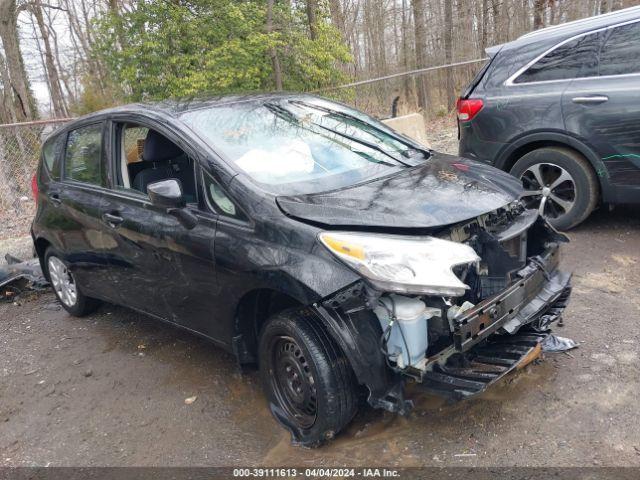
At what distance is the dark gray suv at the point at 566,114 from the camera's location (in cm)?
478

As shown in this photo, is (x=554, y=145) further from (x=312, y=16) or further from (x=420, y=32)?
(x=420, y=32)

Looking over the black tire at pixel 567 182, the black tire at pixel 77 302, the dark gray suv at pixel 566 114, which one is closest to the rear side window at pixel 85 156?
the black tire at pixel 77 302

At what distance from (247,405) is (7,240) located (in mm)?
5827

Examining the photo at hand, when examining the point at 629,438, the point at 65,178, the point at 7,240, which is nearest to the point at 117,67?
the point at 7,240

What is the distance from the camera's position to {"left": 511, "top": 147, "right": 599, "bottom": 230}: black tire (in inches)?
199

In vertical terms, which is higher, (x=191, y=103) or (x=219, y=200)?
(x=191, y=103)

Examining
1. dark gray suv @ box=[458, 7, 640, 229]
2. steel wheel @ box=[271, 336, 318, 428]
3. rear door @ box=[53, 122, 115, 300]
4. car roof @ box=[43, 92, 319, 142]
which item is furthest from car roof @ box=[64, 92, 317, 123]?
dark gray suv @ box=[458, 7, 640, 229]

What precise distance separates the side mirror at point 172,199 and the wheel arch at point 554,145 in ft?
11.2

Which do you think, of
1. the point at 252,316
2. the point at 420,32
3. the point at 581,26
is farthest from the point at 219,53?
the point at 420,32

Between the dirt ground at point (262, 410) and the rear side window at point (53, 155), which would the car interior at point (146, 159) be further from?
the dirt ground at point (262, 410)

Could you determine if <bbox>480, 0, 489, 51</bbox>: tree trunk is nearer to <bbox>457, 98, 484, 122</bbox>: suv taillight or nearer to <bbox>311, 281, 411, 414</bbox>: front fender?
<bbox>457, 98, 484, 122</bbox>: suv taillight

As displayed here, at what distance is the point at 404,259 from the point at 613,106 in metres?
3.30

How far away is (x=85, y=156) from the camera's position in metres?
4.32

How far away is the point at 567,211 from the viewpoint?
5.25 metres
